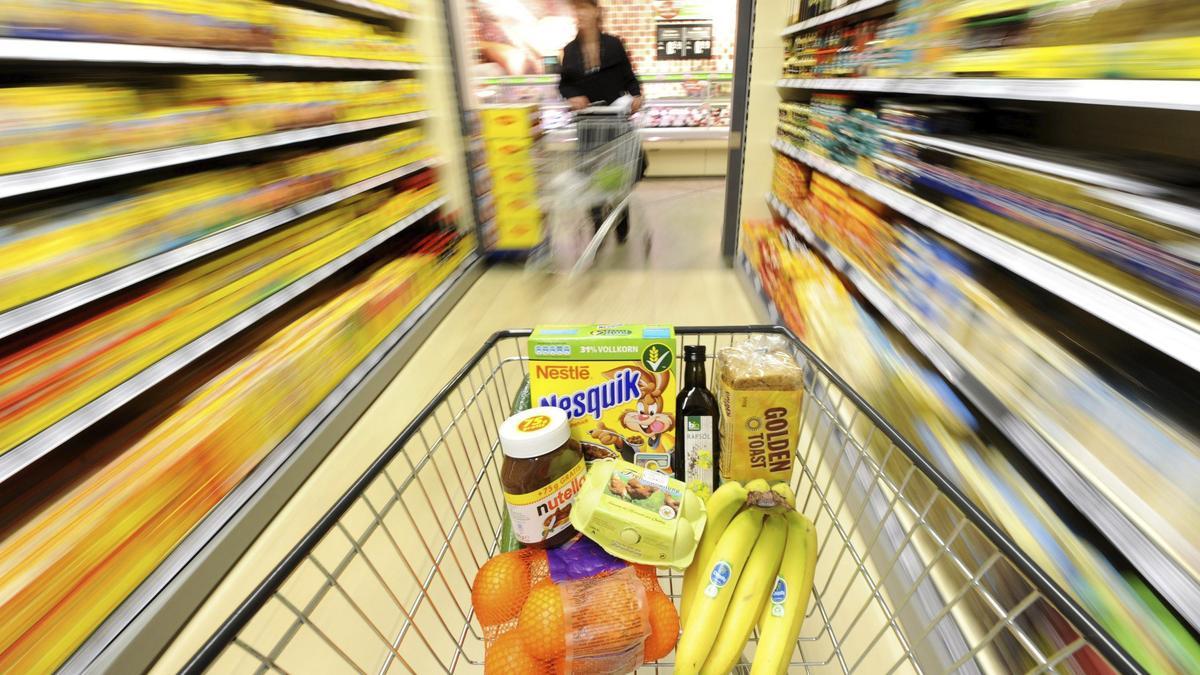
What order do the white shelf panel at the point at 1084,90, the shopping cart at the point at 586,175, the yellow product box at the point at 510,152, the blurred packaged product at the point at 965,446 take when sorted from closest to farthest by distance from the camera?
the white shelf panel at the point at 1084,90 → the blurred packaged product at the point at 965,446 → the shopping cart at the point at 586,175 → the yellow product box at the point at 510,152

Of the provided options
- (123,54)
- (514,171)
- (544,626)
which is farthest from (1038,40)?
(514,171)

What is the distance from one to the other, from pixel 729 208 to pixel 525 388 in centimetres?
272

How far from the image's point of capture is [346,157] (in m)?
2.34

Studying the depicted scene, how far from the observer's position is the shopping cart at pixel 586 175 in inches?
124

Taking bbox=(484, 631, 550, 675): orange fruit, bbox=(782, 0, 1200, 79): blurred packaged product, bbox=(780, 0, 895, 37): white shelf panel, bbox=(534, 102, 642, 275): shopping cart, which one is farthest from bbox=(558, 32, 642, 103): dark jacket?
bbox=(484, 631, 550, 675): orange fruit

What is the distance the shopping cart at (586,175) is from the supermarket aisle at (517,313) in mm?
280

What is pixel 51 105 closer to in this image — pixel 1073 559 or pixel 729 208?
pixel 1073 559

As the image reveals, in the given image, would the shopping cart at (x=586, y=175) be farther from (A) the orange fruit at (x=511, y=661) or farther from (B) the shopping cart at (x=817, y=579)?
(A) the orange fruit at (x=511, y=661)

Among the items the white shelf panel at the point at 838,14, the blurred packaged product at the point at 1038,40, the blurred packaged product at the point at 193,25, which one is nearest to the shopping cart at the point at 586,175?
the white shelf panel at the point at 838,14

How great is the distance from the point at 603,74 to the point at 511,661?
369cm

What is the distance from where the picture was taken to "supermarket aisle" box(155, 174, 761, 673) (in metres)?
1.51

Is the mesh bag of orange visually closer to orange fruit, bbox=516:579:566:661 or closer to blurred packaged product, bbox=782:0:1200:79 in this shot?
orange fruit, bbox=516:579:566:661

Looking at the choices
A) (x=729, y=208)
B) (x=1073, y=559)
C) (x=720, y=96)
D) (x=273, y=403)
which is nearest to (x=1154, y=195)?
(x=1073, y=559)

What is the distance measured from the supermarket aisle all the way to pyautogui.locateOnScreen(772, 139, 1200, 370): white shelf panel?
1520 millimetres
